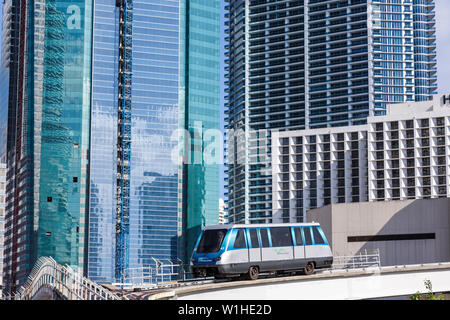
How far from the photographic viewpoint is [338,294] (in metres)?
43.0

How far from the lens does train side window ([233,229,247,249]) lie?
36938 millimetres

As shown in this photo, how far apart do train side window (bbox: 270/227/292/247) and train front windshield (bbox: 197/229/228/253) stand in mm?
3495

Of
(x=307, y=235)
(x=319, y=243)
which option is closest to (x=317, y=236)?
(x=319, y=243)

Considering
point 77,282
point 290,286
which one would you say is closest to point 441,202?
point 290,286

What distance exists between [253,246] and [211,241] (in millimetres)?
2251

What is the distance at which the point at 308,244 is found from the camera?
42.1 m

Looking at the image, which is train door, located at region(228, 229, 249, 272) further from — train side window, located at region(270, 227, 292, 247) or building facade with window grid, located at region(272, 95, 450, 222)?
building facade with window grid, located at region(272, 95, 450, 222)

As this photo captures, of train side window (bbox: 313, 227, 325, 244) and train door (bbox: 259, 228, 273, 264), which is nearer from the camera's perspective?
train door (bbox: 259, 228, 273, 264)

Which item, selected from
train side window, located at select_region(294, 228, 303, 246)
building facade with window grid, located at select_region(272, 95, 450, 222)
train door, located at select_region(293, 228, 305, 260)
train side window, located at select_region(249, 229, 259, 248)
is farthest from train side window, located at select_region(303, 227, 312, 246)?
building facade with window grid, located at select_region(272, 95, 450, 222)

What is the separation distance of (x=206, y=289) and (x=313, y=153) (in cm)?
15484

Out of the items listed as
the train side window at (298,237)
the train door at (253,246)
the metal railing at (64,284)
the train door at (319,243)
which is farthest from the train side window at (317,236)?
the metal railing at (64,284)

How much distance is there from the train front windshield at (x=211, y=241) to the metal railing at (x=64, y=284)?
9.48 m
